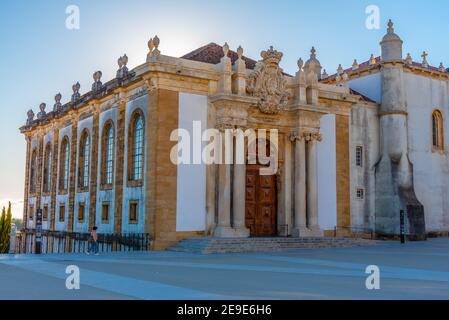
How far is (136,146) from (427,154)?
19.5 meters

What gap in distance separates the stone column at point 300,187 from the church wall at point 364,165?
16.0 feet

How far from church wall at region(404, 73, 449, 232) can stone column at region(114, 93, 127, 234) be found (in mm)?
18075

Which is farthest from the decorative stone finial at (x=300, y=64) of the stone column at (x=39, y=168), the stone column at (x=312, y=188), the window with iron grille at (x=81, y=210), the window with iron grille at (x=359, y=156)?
the stone column at (x=39, y=168)

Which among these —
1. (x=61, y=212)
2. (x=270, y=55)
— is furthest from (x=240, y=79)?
(x=61, y=212)

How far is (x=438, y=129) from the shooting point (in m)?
36.4

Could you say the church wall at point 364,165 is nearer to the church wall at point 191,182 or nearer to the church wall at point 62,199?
the church wall at point 191,182

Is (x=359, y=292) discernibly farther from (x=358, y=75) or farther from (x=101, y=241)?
(x=358, y=75)

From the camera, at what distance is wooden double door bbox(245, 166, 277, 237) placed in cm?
2758

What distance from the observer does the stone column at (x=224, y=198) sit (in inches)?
976

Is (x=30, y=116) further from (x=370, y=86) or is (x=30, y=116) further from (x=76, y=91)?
(x=370, y=86)

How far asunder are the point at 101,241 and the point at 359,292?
19822mm

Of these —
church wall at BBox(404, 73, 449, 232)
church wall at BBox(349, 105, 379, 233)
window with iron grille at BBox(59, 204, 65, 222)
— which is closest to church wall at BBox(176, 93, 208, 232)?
church wall at BBox(349, 105, 379, 233)
